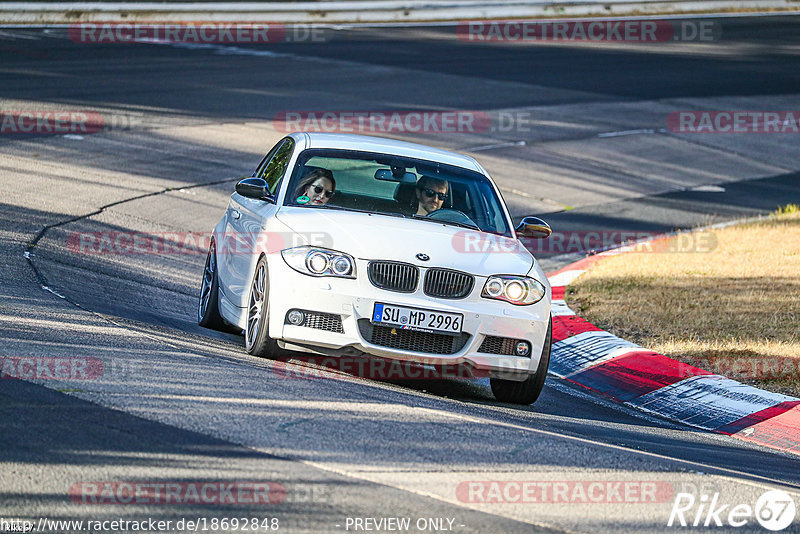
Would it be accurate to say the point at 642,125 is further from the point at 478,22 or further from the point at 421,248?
the point at 421,248

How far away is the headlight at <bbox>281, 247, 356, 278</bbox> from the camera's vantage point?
24.7ft

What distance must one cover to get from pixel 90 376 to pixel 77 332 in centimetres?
104

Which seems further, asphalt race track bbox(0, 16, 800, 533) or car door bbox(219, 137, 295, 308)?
car door bbox(219, 137, 295, 308)

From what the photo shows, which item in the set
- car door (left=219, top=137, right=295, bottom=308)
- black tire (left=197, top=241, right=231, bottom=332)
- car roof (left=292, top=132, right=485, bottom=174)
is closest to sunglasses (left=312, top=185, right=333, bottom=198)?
car door (left=219, top=137, right=295, bottom=308)

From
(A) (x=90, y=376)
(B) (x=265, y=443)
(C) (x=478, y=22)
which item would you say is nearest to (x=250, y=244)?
(A) (x=90, y=376)

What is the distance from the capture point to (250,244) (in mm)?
8539
